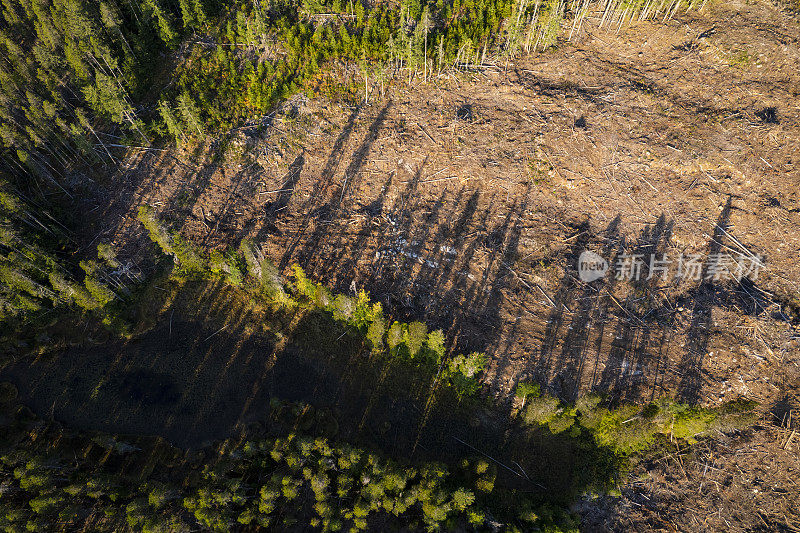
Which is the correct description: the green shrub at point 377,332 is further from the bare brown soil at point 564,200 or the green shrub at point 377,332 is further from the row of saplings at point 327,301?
the bare brown soil at point 564,200

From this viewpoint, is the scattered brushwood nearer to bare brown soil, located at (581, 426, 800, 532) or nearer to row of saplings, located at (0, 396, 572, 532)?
bare brown soil, located at (581, 426, 800, 532)

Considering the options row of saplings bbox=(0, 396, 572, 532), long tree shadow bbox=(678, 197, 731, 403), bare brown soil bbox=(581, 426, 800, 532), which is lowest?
row of saplings bbox=(0, 396, 572, 532)

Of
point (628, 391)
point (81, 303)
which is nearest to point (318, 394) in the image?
point (81, 303)

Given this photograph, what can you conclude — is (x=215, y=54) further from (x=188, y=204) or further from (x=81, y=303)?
(x=81, y=303)

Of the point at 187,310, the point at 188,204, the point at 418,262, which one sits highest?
the point at 418,262

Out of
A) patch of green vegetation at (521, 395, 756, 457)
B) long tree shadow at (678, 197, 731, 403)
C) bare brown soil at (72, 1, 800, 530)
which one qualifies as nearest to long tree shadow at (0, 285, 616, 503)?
patch of green vegetation at (521, 395, 756, 457)
